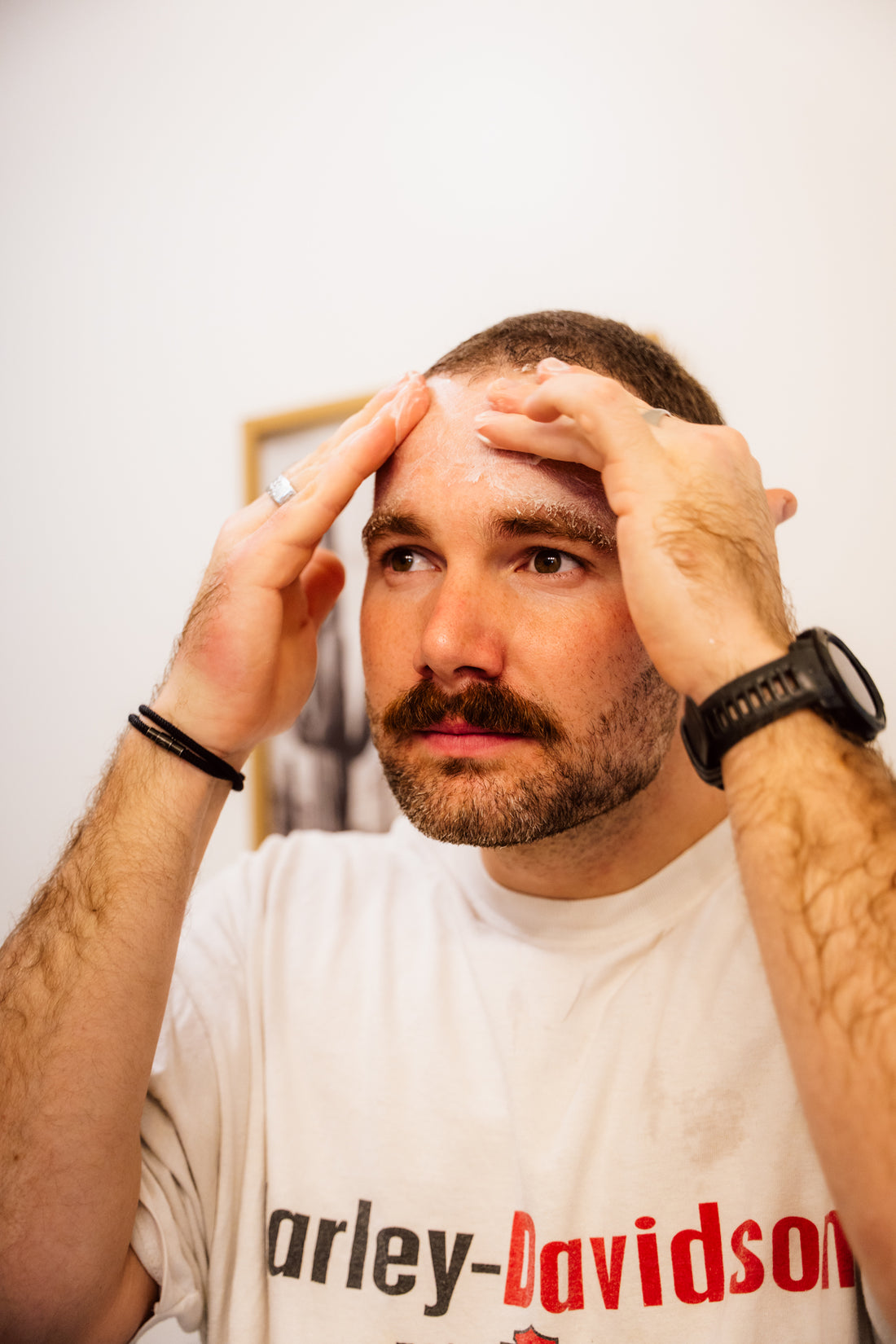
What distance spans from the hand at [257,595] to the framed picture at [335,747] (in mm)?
435

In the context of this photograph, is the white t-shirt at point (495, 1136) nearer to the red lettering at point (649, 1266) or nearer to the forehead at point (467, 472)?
the red lettering at point (649, 1266)

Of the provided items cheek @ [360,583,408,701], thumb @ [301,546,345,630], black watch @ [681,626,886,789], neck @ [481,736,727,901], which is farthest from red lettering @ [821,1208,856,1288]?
thumb @ [301,546,345,630]

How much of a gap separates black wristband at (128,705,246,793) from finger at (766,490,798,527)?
2.51 ft

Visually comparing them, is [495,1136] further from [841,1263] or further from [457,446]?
[457,446]

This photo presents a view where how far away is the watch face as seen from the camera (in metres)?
0.78

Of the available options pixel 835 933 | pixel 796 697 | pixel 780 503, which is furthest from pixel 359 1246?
pixel 780 503

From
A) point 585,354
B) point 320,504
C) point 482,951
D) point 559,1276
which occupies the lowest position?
point 559,1276

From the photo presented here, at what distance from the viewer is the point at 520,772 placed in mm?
1042

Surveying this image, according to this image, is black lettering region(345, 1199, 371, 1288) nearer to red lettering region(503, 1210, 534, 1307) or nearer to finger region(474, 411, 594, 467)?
red lettering region(503, 1210, 534, 1307)

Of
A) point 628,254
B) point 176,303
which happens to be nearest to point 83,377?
point 176,303

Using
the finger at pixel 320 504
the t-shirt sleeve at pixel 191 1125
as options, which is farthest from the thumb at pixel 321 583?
the t-shirt sleeve at pixel 191 1125

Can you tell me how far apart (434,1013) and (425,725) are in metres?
0.36

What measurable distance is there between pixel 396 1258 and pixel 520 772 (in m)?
0.55

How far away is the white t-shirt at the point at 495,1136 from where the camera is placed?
94 cm
